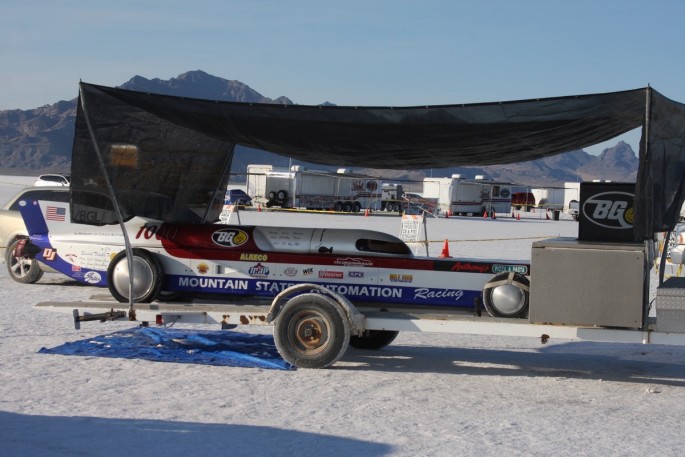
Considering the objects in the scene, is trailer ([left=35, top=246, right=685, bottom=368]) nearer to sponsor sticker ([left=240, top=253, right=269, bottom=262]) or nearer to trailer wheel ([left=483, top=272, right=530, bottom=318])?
trailer wheel ([left=483, top=272, right=530, bottom=318])

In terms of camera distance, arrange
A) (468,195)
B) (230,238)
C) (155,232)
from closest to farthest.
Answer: (230,238)
(155,232)
(468,195)

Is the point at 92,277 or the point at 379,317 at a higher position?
the point at 92,277

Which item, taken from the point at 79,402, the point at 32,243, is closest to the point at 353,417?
the point at 79,402

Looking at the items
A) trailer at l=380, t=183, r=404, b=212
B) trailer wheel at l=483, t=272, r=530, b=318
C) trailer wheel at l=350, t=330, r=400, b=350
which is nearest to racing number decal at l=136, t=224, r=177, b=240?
trailer wheel at l=350, t=330, r=400, b=350

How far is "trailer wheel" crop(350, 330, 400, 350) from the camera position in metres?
10.3

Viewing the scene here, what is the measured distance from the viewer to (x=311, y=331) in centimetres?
896

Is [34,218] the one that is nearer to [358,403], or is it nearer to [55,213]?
[55,213]

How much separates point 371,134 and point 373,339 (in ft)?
8.41

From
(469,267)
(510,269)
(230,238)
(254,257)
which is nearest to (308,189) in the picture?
(230,238)

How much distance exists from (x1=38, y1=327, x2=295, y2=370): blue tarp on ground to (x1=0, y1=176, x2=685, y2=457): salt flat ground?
0.25m

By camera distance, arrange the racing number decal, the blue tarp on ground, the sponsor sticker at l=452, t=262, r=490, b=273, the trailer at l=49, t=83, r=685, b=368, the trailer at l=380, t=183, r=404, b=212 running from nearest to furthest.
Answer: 1. the trailer at l=49, t=83, r=685, b=368
2. the blue tarp on ground
3. the sponsor sticker at l=452, t=262, r=490, b=273
4. the racing number decal
5. the trailer at l=380, t=183, r=404, b=212

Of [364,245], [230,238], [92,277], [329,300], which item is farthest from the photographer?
[92,277]

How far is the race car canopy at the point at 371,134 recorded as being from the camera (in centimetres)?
813

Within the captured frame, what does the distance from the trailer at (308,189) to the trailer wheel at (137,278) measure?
143 ft
